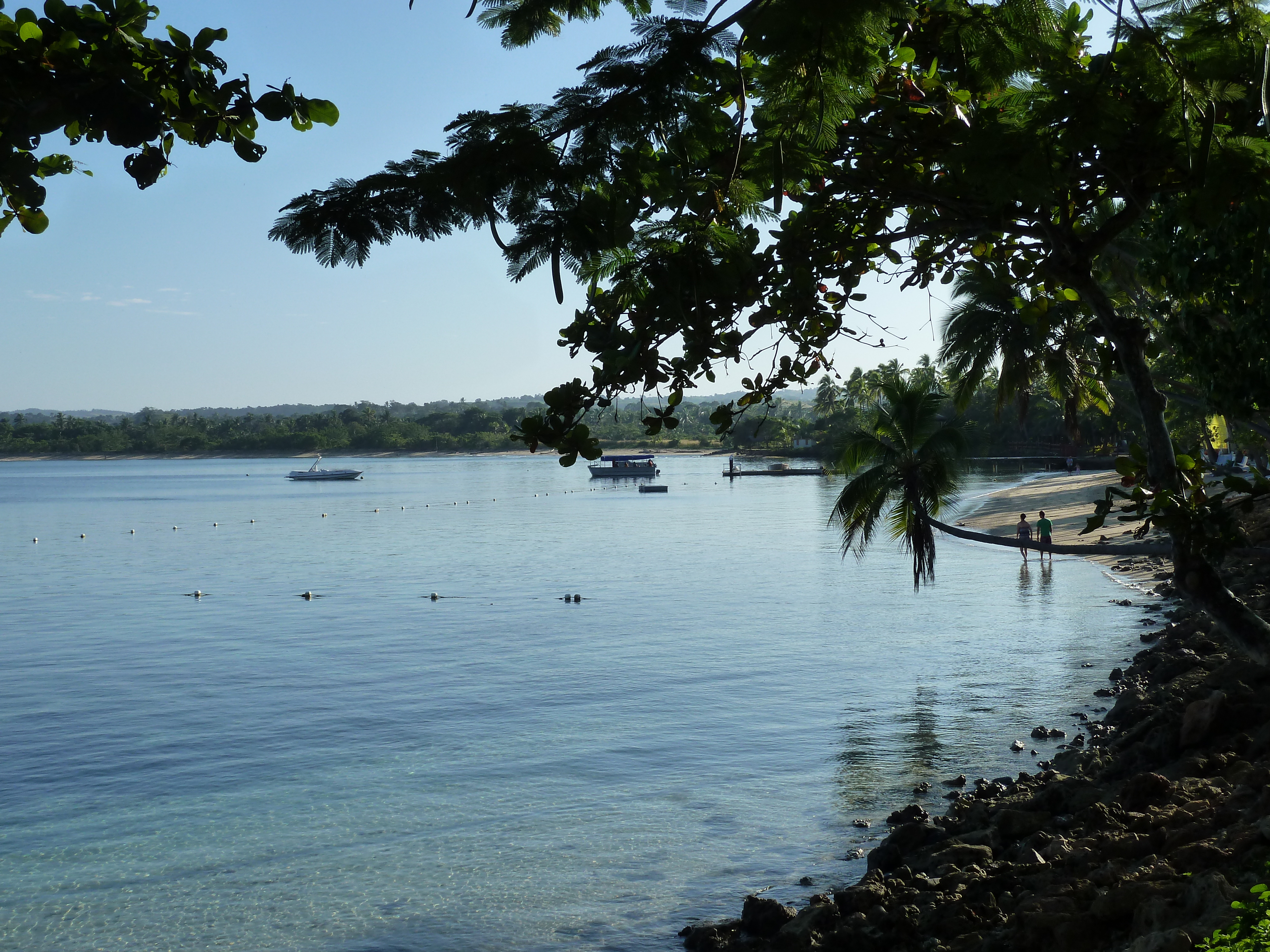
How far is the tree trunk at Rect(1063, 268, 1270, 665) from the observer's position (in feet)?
15.7

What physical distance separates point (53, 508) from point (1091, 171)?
86.5m

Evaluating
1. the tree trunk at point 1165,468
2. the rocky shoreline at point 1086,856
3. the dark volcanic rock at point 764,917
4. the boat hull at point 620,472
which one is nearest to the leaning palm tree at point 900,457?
the rocky shoreline at point 1086,856

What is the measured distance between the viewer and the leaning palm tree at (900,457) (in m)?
16.9

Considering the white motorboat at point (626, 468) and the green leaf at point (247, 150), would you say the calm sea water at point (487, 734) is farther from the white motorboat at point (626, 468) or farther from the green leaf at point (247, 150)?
the white motorboat at point (626, 468)

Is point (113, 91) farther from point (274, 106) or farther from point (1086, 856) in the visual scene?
point (1086, 856)

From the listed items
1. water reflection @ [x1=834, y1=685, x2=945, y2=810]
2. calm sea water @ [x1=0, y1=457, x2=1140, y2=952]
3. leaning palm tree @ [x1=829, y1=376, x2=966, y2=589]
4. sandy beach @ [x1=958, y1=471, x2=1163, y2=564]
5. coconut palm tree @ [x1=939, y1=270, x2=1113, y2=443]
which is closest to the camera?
calm sea water @ [x1=0, y1=457, x2=1140, y2=952]

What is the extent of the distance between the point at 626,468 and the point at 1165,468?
102 metres

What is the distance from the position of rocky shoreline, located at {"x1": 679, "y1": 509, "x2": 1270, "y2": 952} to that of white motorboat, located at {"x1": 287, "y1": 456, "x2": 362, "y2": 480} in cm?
10517

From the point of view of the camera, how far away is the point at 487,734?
638 inches

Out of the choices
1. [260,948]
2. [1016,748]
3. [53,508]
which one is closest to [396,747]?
[260,948]

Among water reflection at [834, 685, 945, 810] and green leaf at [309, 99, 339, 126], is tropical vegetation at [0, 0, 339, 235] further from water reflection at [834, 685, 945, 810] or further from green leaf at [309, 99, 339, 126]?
water reflection at [834, 685, 945, 810]

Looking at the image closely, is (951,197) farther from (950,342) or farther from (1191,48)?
(950,342)

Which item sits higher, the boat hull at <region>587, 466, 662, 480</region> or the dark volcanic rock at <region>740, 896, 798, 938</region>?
the boat hull at <region>587, 466, 662, 480</region>

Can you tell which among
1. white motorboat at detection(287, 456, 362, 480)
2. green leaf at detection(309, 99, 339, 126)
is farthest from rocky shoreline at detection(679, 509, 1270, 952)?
white motorboat at detection(287, 456, 362, 480)
